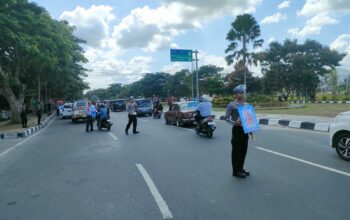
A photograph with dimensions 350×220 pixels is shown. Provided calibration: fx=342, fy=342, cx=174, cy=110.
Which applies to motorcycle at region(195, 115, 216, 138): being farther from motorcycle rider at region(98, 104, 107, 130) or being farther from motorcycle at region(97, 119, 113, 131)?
motorcycle rider at region(98, 104, 107, 130)

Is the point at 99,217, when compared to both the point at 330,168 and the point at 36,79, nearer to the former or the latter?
the point at 330,168

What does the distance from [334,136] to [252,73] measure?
207 ft

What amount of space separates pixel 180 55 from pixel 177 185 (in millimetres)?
30476

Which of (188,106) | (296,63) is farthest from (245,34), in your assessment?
(188,106)

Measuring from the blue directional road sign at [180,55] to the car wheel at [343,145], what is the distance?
92.6ft

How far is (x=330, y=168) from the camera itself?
286 inches

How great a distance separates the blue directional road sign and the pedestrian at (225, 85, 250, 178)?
29.2 m

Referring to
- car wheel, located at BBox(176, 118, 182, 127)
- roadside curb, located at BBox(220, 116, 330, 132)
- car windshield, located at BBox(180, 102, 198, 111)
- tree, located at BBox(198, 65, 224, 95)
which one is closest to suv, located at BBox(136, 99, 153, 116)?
car windshield, located at BBox(180, 102, 198, 111)

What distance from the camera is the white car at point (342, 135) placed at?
8.04 m

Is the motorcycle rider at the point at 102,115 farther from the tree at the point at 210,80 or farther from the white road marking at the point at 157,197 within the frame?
the tree at the point at 210,80

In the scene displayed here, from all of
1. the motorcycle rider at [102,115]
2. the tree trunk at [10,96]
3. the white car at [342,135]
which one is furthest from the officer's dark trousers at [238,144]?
the tree trunk at [10,96]

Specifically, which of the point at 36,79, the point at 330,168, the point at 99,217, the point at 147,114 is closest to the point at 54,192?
the point at 99,217

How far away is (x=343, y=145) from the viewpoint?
8172mm

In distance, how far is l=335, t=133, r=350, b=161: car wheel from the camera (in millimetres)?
8051
